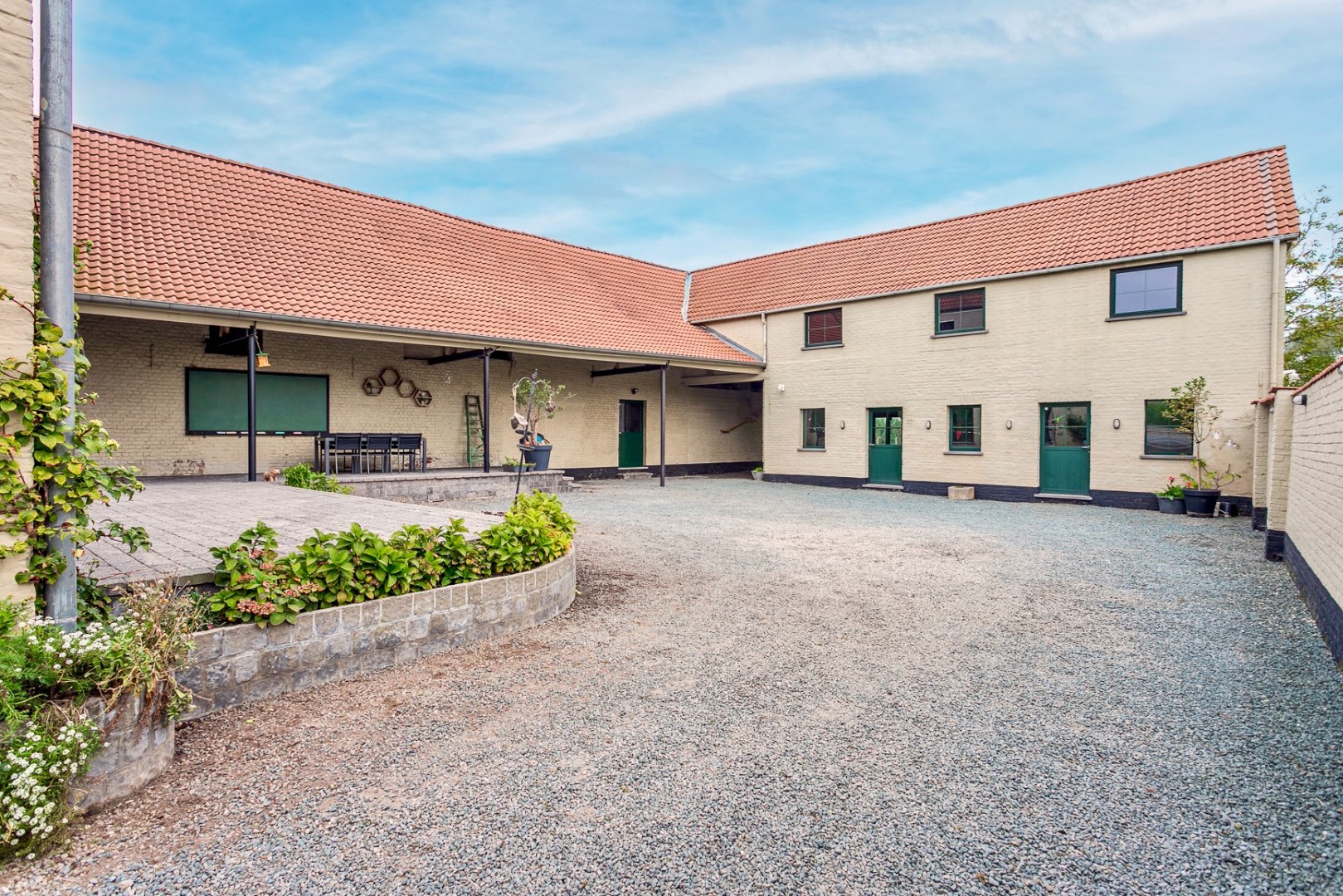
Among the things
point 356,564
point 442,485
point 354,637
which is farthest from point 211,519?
point 442,485

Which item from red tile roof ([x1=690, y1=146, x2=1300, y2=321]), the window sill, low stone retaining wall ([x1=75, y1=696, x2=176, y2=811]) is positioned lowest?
low stone retaining wall ([x1=75, y1=696, x2=176, y2=811])

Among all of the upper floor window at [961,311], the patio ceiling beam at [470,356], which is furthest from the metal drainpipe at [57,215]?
the upper floor window at [961,311]

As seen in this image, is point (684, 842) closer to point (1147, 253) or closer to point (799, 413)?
point (1147, 253)

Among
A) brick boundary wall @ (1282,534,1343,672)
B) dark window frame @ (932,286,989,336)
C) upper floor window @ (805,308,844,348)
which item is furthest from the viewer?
upper floor window @ (805,308,844,348)

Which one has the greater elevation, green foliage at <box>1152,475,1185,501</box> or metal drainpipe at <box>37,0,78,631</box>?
metal drainpipe at <box>37,0,78,631</box>

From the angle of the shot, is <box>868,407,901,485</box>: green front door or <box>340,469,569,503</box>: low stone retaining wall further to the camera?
<box>868,407,901,485</box>: green front door

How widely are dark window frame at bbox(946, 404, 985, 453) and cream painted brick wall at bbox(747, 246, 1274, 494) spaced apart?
0.12 meters

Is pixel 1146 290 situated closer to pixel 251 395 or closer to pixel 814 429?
pixel 814 429

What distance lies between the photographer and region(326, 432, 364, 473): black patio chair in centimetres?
1300

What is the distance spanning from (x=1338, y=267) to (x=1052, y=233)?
14633mm

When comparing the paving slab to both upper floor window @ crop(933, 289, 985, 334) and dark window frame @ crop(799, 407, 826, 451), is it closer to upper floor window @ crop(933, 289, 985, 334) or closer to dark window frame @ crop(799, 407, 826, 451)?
dark window frame @ crop(799, 407, 826, 451)

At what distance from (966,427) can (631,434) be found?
8825mm

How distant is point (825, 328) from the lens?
707 inches

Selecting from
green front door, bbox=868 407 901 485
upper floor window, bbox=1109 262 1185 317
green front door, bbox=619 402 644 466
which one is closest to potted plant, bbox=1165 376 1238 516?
upper floor window, bbox=1109 262 1185 317
